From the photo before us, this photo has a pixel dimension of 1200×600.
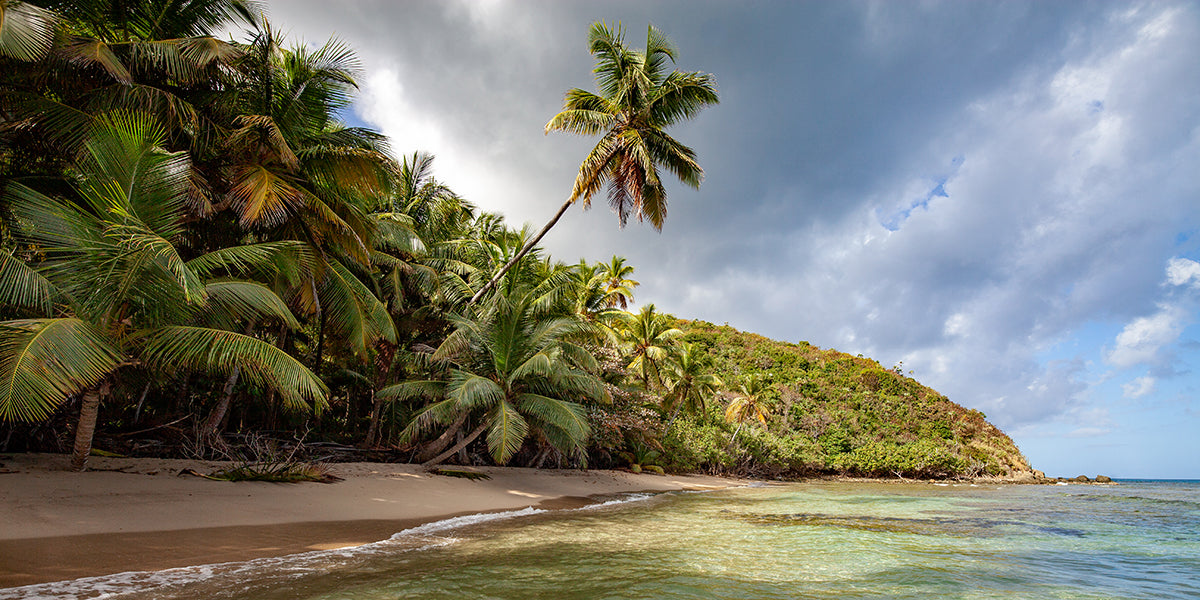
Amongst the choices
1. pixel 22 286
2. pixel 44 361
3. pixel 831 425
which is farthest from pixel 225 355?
pixel 831 425

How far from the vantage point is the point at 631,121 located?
14484mm

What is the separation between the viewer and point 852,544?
7.86 meters

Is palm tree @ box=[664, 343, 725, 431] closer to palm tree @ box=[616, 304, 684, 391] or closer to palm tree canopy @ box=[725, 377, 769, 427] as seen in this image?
palm tree @ box=[616, 304, 684, 391]

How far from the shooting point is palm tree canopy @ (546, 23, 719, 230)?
14.0 meters

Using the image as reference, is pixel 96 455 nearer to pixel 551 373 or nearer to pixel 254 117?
pixel 254 117

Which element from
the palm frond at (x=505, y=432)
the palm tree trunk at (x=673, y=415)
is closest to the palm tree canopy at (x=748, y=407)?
the palm tree trunk at (x=673, y=415)

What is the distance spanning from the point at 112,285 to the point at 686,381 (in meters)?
23.6

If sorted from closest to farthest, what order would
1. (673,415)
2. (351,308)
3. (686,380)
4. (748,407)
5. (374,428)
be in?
(351,308), (374,428), (673,415), (686,380), (748,407)

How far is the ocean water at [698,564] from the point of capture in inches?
186

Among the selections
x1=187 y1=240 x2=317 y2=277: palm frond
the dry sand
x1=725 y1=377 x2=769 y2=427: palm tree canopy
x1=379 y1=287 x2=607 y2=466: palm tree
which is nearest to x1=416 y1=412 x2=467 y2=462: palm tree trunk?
x1=379 y1=287 x2=607 y2=466: palm tree

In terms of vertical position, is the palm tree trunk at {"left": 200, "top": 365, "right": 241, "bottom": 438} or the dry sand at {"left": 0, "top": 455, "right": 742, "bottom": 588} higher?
the palm tree trunk at {"left": 200, "top": 365, "right": 241, "bottom": 438}

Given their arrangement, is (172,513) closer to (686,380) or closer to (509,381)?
(509,381)

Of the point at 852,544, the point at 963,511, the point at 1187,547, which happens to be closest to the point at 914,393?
the point at 963,511

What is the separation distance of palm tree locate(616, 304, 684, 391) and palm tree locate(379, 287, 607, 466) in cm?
1054
